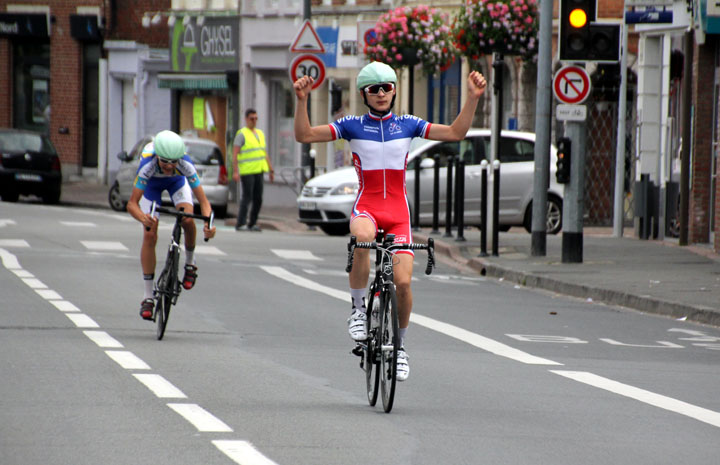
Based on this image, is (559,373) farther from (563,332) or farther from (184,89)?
(184,89)

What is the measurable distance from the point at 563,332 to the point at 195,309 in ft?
10.6

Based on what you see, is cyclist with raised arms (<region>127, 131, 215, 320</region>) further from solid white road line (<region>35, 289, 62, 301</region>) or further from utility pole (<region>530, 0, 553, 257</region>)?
utility pole (<region>530, 0, 553, 257</region>)

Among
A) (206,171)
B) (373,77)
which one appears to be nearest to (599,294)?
(373,77)

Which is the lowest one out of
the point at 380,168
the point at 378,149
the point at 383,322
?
the point at 383,322

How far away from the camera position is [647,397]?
9.66 m

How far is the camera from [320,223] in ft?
86.2

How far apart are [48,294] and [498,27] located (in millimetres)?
15355

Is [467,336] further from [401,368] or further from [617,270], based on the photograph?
[617,270]

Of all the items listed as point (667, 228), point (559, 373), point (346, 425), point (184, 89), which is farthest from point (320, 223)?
point (184, 89)

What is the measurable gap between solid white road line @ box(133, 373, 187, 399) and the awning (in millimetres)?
34153

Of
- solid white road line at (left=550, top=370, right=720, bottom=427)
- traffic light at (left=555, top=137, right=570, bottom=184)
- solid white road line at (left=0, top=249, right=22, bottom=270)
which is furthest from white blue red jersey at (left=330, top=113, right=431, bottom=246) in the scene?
traffic light at (left=555, top=137, right=570, bottom=184)

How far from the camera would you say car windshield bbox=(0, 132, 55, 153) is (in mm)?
36562

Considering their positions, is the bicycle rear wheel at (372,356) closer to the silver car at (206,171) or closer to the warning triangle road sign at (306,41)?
the warning triangle road sign at (306,41)

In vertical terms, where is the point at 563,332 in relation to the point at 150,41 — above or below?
below
